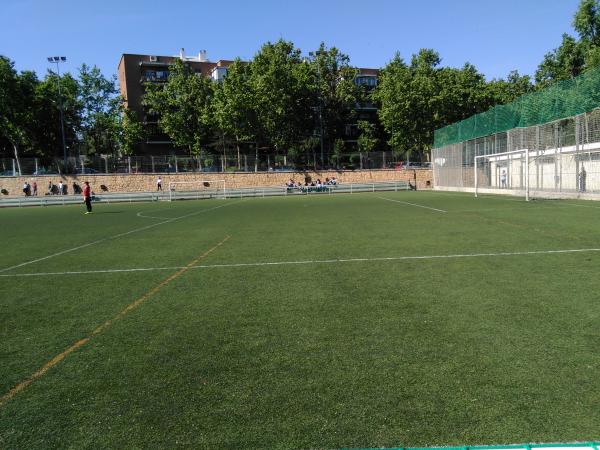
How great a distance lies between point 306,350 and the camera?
4.41 metres

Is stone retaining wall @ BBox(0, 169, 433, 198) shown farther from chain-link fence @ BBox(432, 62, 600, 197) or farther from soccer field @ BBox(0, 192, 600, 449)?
soccer field @ BBox(0, 192, 600, 449)

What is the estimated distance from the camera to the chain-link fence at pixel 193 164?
1886 inches

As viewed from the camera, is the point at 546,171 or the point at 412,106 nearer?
the point at 546,171

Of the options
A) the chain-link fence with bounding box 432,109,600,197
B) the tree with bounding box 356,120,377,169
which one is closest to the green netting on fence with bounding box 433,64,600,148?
the chain-link fence with bounding box 432,109,600,197

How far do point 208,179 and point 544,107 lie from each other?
35.1m

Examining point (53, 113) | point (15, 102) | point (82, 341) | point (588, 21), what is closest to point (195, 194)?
point (15, 102)

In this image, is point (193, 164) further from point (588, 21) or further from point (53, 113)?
point (588, 21)

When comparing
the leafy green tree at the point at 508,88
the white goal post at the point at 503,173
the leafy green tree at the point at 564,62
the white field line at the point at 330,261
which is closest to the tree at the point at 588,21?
the leafy green tree at the point at 564,62

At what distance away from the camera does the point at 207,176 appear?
51.1 m

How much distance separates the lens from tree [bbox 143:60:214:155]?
5909 centimetres

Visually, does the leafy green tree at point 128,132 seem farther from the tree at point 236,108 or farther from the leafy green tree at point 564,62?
the leafy green tree at point 564,62

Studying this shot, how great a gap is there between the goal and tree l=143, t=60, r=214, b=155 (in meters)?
11.0

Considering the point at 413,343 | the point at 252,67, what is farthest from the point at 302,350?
the point at 252,67

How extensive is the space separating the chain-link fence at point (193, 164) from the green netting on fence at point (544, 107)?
59.0 ft
